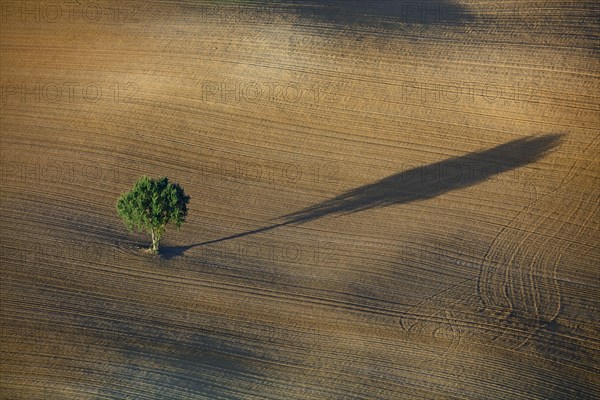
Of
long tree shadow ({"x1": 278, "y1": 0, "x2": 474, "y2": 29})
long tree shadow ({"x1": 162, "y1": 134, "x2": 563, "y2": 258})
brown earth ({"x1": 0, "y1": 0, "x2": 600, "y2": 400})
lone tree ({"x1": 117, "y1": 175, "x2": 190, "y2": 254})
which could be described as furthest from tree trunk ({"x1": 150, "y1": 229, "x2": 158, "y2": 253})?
long tree shadow ({"x1": 278, "y1": 0, "x2": 474, "y2": 29})

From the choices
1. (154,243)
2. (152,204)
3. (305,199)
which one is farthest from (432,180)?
(152,204)

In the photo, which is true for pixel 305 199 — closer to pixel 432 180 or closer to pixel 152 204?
pixel 432 180

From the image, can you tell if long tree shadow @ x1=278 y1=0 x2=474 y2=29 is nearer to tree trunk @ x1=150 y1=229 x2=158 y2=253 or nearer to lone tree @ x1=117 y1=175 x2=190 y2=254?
lone tree @ x1=117 y1=175 x2=190 y2=254

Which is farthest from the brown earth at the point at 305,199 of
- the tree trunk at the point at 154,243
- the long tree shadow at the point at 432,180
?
the tree trunk at the point at 154,243

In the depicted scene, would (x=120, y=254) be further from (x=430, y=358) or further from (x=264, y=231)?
(x=430, y=358)

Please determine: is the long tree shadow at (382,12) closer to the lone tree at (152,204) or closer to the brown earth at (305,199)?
the brown earth at (305,199)
